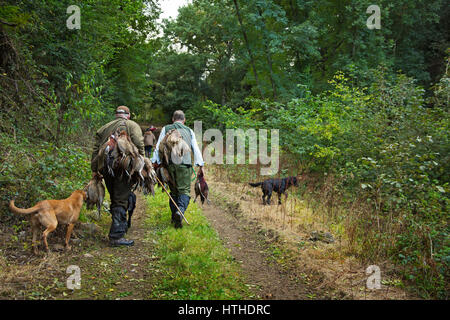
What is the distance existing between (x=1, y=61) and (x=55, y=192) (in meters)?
2.83

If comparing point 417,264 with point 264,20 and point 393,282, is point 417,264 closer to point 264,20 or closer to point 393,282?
point 393,282

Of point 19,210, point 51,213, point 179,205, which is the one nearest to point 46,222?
point 51,213

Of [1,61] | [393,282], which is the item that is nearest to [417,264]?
[393,282]

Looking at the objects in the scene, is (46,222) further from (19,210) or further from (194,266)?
(194,266)

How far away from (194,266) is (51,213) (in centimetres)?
203

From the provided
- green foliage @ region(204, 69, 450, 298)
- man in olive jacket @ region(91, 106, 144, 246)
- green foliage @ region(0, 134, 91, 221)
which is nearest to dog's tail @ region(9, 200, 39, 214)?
green foliage @ region(0, 134, 91, 221)

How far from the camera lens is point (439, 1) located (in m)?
19.5

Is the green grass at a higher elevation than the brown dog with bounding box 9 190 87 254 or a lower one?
lower

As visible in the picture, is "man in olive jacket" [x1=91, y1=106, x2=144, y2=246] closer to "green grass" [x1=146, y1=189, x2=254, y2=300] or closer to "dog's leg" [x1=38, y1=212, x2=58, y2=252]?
"green grass" [x1=146, y1=189, x2=254, y2=300]

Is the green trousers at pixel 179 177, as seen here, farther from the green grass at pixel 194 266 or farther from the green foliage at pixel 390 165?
the green foliage at pixel 390 165

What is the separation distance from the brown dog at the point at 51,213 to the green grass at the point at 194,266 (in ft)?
4.36

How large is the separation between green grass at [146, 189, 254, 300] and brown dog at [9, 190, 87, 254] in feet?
4.36

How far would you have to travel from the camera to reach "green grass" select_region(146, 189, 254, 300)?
3.30 m

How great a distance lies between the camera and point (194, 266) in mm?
3795
